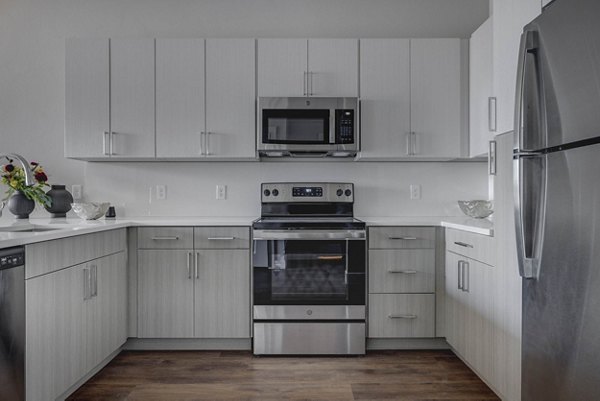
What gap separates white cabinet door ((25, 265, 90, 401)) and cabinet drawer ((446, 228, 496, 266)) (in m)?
2.10

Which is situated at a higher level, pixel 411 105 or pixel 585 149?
pixel 411 105

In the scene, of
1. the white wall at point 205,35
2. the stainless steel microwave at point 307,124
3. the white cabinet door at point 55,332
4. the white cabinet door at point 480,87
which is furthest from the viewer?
the white wall at point 205,35

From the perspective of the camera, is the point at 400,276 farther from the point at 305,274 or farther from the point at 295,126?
the point at 295,126

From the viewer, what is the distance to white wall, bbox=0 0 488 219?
3340mm

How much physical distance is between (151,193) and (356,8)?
218 centimetres

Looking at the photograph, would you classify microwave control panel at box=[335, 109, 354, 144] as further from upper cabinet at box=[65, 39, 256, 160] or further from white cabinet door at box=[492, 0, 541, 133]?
white cabinet door at box=[492, 0, 541, 133]

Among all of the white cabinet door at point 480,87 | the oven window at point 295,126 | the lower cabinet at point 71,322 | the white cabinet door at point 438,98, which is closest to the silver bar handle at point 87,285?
the lower cabinet at point 71,322

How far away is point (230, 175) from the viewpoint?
132 inches

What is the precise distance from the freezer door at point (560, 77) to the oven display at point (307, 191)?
5.75 ft

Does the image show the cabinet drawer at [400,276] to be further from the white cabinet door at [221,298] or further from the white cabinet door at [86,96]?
the white cabinet door at [86,96]

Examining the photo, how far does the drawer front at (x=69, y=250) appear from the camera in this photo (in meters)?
1.79

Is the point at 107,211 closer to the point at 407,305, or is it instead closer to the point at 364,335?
the point at 364,335

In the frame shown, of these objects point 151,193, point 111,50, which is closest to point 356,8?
point 111,50

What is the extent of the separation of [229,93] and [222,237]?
40.3 inches
